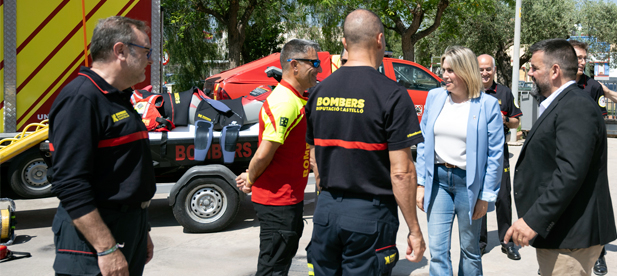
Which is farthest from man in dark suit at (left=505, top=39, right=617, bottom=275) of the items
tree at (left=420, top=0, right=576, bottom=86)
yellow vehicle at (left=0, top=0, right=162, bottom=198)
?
tree at (left=420, top=0, right=576, bottom=86)

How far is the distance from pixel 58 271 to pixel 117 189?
43 centimetres

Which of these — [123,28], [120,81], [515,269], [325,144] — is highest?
Answer: [123,28]

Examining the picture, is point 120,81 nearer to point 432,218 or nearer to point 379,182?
point 379,182

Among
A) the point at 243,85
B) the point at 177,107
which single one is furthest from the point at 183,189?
the point at 243,85

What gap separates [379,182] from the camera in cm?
244

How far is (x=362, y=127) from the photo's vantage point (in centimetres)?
239

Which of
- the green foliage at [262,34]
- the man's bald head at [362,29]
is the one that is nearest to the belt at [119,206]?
the man's bald head at [362,29]

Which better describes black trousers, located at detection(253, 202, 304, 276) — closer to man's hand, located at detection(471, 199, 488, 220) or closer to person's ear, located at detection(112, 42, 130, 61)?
man's hand, located at detection(471, 199, 488, 220)

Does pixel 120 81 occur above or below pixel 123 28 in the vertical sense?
below

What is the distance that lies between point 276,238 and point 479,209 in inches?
57.5

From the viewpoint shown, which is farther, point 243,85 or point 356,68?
point 243,85

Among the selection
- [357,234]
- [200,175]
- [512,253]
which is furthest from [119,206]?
[512,253]

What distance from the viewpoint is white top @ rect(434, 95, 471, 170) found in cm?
354

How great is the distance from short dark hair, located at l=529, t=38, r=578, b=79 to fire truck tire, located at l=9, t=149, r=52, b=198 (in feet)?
17.9
